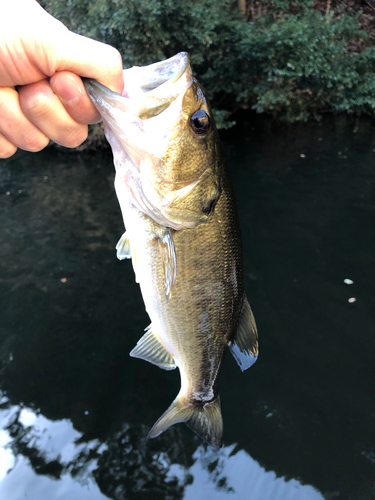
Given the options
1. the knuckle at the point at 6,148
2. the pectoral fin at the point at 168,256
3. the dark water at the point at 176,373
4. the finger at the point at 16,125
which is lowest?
the dark water at the point at 176,373

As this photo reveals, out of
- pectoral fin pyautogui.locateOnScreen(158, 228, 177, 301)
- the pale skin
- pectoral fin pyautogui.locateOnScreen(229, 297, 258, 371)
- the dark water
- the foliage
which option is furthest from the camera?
the foliage

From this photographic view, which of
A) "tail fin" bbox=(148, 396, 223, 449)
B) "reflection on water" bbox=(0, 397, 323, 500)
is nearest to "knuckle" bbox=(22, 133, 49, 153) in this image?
"tail fin" bbox=(148, 396, 223, 449)

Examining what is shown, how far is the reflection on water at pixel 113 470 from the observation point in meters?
2.94

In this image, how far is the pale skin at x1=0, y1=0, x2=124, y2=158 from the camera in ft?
3.64

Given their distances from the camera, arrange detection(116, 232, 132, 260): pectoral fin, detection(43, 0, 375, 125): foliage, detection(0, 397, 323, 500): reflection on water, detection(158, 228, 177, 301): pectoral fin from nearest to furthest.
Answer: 1. detection(158, 228, 177, 301): pectoral fin
2. detection(116, 232, 132, 260): pectoral fin
3. detection(0, 397, 323, 500): reflection on water
4. detection(43, 0, 375, 125): foliage

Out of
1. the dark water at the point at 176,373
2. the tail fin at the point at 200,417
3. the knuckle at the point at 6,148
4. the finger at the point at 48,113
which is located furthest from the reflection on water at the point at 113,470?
the finger at the point at 48,113

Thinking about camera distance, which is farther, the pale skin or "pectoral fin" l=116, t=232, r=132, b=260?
"pectoral fin" l=116, t=232, r=132, b=260

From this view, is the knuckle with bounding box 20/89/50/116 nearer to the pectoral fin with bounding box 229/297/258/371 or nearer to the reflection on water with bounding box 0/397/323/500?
the pectoral fin with bounding box 229/297/258/371

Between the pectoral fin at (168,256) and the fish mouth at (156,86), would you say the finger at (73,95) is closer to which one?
the fish mouth at (156,86)

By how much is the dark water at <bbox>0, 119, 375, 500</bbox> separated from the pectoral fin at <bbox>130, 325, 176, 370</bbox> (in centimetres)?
173

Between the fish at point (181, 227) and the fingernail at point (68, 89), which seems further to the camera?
the fish at point (181, 227)

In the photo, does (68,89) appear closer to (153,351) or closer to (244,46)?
(153,351)

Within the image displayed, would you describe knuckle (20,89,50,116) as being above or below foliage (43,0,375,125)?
above

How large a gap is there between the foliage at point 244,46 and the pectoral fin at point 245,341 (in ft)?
22.2
